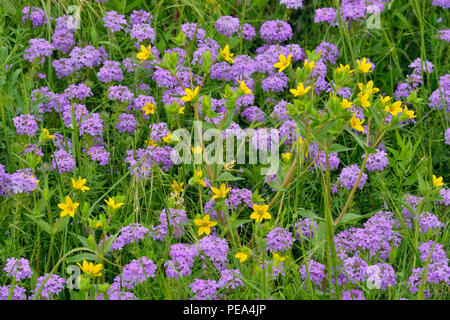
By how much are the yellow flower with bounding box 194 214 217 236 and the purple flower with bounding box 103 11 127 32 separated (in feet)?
4.16

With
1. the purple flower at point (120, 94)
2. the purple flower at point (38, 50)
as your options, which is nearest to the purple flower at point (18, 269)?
the purple flower at point (120, 94)

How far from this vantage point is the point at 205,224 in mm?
2242

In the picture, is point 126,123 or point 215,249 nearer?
point 215,249

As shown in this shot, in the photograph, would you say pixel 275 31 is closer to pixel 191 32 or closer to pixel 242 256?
pixel 191 32

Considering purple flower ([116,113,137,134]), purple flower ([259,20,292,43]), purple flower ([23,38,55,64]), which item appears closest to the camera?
purple flower ([116,113,137,134])

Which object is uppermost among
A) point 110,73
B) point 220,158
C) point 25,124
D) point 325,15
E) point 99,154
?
point 325,15

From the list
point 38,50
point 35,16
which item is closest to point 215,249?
point 38,50

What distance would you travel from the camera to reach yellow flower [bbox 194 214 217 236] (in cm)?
221

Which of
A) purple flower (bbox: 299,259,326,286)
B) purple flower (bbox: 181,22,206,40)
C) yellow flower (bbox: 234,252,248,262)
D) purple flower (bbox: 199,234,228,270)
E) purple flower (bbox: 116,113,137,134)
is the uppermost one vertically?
purple flower (bbox: 181,22,206,40)

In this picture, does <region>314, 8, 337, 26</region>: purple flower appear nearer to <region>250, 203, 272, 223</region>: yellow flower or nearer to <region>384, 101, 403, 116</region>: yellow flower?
<region>384, 101, 403, 116</region>: yellow flower

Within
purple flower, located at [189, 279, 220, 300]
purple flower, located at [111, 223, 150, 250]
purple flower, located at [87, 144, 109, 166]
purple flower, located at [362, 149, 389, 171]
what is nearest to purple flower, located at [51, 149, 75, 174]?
purple flower, located at [87, 144, 109, 166]

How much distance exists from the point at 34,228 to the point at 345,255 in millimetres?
1179

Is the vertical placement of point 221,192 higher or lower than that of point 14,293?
higher

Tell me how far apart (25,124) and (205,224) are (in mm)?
930
